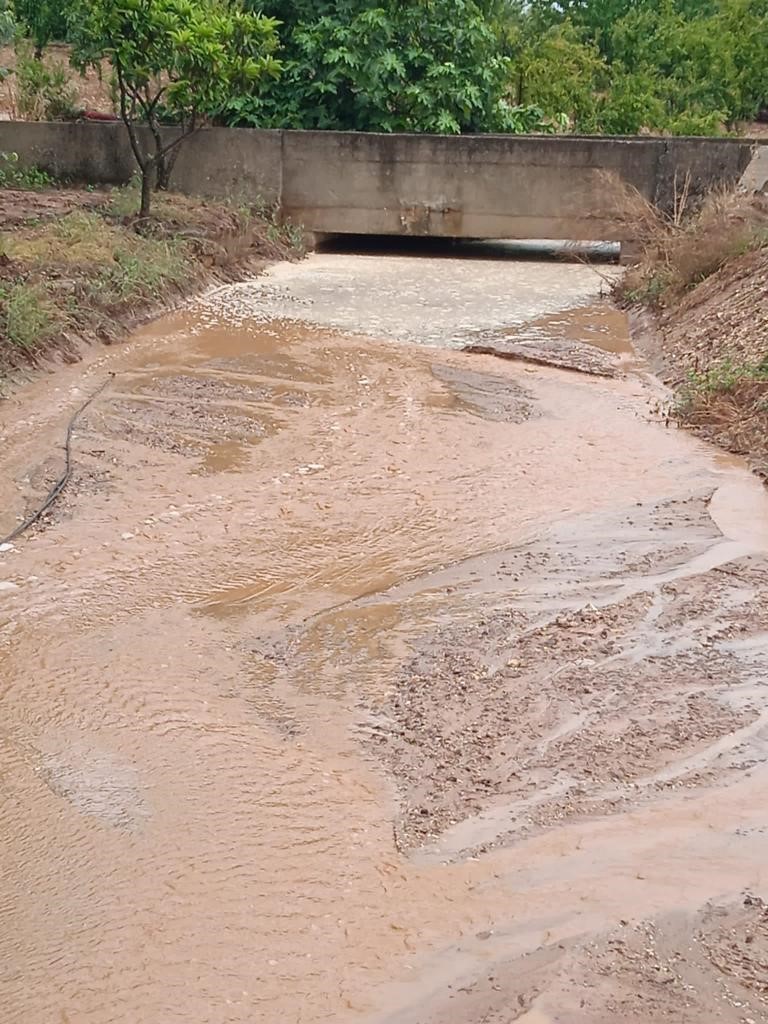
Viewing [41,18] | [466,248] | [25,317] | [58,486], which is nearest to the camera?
[58,486]

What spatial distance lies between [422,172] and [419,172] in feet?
0.15

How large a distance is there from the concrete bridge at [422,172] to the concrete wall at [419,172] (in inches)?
0.6

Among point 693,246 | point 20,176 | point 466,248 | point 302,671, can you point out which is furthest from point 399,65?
point 302,671

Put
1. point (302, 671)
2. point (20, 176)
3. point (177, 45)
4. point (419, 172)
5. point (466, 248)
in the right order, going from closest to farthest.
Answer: point (302, 671), point (177, 45), point (20, 176), point (419, 172), point (466, 248)

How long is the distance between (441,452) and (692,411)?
7.10ft

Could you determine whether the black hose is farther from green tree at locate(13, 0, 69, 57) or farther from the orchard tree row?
green tree at locate(13, 0, 69, 57)

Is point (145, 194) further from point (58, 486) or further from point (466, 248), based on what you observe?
point (58, 486)

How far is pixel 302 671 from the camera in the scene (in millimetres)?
4914

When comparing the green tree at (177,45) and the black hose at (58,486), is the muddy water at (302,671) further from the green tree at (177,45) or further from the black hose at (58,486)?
the green tree at (177,45)

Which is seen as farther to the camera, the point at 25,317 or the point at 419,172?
the point at 419,172

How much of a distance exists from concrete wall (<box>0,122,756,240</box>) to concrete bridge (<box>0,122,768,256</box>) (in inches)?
0.6

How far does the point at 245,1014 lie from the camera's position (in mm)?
3062

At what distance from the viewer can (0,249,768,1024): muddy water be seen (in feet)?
10.9

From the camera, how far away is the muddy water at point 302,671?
332 cm
